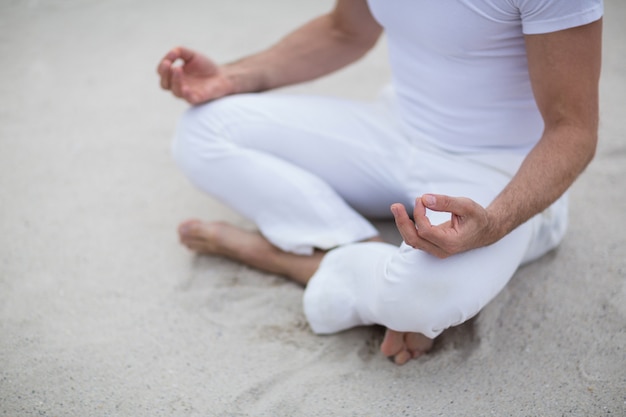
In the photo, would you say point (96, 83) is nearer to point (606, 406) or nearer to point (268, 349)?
point (268, 349)

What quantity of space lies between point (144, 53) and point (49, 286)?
1.30 m

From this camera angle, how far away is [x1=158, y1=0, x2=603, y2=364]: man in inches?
44.0

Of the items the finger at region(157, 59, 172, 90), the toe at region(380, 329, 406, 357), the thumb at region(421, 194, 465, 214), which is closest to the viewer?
the thumb at region(421, 194, 465, 214)

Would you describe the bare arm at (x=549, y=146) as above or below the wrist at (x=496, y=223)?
above

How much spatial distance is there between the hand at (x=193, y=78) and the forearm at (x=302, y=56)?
0.05 m

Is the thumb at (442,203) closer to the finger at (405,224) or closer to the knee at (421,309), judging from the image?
the finger at (405,224)

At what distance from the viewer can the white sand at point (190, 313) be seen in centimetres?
120

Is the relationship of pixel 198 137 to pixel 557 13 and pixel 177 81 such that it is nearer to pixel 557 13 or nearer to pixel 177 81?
pixel 177 81

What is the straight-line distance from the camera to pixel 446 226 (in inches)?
42.0

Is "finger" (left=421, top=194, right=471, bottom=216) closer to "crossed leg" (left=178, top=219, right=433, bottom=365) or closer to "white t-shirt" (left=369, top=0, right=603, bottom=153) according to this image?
"white t-shirt" (left=369, top=0, right=603, bottom=153)

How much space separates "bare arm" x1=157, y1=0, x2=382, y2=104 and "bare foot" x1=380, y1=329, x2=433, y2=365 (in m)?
0.73

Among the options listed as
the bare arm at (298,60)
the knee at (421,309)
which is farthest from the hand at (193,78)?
the knee at (421,309)

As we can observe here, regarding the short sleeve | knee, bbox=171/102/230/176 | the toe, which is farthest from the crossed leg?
the short sleeve

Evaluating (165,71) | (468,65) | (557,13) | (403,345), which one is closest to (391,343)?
(403,345)
